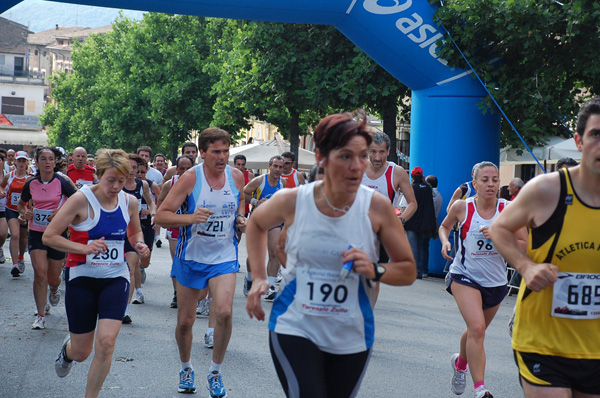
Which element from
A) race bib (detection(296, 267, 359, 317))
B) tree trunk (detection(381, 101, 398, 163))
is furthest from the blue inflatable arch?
race bib (detection(296, 267, 359, 317))

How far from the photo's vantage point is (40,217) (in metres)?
9.83

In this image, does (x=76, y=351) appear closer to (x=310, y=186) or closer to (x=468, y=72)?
(x=310, y=186)

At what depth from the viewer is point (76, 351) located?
589cm

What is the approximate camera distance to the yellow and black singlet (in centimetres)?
359

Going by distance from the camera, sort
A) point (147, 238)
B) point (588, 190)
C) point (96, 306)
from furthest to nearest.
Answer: point (147, 238)
point (96, 306)
point (588, 190)

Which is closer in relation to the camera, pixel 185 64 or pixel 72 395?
pixel 72 395

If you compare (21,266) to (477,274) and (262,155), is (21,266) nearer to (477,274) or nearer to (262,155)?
(477,274)

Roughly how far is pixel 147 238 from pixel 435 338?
4.05 metres

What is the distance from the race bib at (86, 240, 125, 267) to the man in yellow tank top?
120 inches

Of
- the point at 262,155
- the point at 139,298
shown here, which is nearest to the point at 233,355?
the point at 139,298

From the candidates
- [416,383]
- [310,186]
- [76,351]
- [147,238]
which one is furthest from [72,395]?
[147,238]

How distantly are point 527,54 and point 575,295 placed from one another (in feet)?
33.3

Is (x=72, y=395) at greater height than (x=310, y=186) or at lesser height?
lesser

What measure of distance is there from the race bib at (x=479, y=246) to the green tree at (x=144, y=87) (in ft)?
117
